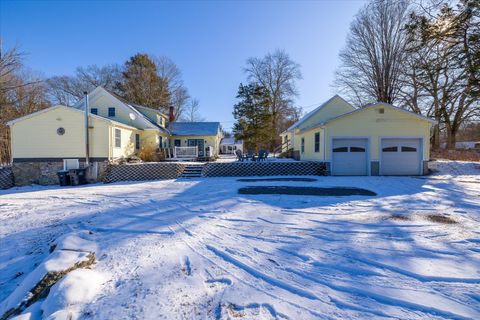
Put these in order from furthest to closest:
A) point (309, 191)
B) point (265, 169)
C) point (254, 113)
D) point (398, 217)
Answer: point (254, 113) < point (265, 169) < point (309, 191) < point (398, 217)

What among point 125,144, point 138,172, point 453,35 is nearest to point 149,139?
point 125,144

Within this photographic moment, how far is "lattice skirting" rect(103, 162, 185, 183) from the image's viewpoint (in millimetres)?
Result: 12891

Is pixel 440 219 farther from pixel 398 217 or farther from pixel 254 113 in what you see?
pixel 254 113

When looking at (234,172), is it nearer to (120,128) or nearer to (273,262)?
(120,128)

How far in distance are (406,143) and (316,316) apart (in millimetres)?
14098

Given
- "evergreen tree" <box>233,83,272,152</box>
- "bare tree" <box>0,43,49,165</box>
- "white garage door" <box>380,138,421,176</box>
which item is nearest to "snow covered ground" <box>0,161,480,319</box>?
"white garage door" <box>380,138,421,176</box>

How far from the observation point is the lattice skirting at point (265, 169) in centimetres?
1323

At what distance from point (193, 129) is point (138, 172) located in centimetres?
1319

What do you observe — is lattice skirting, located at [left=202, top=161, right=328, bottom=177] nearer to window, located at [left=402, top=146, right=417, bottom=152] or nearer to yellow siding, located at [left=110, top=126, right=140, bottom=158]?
window, located at [left=402, top=146, right=417, bottom=152]

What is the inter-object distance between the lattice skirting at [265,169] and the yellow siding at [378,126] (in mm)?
2017

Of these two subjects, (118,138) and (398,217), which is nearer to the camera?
(398,217)

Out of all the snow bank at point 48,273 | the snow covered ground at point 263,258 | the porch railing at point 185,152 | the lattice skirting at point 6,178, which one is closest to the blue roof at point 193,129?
the porch railing at point 185,152

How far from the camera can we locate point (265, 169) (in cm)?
1335

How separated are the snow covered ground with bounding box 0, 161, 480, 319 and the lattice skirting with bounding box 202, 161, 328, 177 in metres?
6.32
